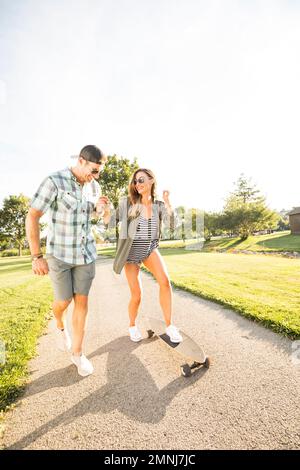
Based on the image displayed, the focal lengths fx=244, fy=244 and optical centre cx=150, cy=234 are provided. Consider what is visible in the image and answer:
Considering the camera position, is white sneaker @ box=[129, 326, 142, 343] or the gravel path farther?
white sneaker @ box=[129, 326, 142, 343]

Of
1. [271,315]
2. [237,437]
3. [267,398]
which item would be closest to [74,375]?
[237,437]

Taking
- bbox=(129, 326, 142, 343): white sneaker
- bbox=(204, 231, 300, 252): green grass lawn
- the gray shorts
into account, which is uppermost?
the gray shorts

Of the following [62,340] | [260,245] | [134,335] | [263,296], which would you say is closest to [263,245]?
[260,245]

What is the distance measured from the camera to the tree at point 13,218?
44438 millimetres

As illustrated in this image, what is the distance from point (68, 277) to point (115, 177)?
31.8m

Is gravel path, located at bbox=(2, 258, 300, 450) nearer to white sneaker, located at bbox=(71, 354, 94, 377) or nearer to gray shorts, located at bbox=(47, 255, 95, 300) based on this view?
white sneaker, located at bbox=(71, 354, 94, 377)

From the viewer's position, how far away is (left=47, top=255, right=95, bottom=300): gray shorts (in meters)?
3.03

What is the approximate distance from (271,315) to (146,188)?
132 inches

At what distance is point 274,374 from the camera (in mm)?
2854

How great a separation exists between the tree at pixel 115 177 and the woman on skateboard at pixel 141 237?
97.6ft

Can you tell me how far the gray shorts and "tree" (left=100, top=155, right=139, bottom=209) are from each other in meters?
30.5

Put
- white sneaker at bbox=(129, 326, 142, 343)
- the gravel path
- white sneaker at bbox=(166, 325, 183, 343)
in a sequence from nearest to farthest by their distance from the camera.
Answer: the gravel path, white sneaker at bbox=(166, 325, 183, 343), white sneaker at bbox=(129, 326, 142, 343)

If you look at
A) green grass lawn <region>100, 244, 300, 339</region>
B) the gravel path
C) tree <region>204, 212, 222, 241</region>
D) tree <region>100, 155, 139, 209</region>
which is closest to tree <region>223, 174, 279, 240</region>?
tree <region>204, 212, 222, 241</region>
